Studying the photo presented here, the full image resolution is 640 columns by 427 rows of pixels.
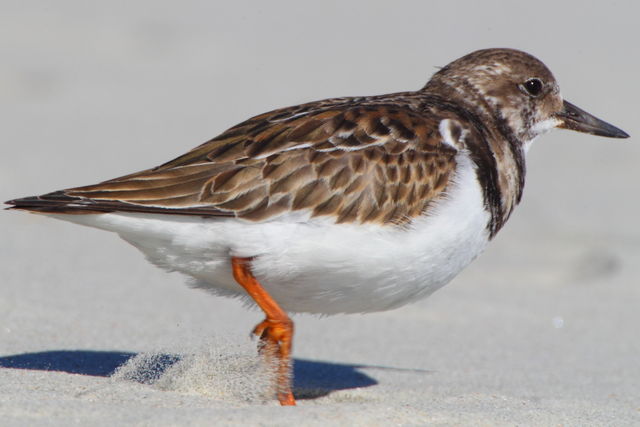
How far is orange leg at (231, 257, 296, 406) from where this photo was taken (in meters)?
4.41

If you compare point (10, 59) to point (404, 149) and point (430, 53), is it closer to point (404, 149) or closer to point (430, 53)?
point (430, 53)

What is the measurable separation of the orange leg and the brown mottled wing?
286 mm

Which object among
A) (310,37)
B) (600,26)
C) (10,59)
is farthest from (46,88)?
(600,26)

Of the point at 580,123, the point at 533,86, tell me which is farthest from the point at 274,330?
the point at 580,123

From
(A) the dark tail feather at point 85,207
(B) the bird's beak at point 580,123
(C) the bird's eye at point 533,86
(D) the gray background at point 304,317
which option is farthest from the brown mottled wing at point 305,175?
(B) the bird's beak at point 580,123

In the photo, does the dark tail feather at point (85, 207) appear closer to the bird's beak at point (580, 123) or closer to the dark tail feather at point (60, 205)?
the dark tail feather at point (60, 205)

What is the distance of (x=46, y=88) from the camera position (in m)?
11.8

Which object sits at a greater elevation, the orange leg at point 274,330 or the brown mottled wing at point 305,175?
the brown mottled wing at point 305,175

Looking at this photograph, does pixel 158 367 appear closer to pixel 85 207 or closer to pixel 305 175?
pixel 85 207

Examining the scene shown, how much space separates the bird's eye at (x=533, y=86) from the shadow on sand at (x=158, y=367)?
1.68m

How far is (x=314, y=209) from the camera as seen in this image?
171 inches

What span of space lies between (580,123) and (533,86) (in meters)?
0.41

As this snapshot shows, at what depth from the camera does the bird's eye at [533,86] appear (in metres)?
5.39

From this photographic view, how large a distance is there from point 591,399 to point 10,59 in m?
9.19
